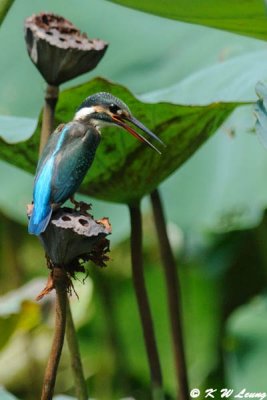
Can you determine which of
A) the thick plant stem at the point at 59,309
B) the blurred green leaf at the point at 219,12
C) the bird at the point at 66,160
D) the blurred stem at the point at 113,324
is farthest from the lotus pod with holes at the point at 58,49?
the blurred stem at the point at 113,324

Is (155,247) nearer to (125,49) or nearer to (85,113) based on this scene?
(125,49)

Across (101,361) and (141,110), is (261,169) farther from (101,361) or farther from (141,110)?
(141,110)

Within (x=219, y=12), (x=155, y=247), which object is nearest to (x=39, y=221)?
(x=219, y=12)

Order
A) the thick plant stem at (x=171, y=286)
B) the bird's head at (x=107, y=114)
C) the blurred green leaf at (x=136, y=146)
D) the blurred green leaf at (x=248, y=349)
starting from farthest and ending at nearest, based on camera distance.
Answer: the blurred green leaf at (x=248, y=349) < the thick plant stem at (x=171, y=286) < the blurred green leaf at (x=136, y=146) < the bird's head at (x=107, y=114)

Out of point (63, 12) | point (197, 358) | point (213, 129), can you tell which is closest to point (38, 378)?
point (197, 358)

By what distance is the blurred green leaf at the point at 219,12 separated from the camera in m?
1.44

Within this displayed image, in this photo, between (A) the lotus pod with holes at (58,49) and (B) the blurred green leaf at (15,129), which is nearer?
(A) the lotus pod with holes at (58,49)

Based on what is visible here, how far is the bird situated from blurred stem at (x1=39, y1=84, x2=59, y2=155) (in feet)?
0.26

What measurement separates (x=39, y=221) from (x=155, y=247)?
1602 mm

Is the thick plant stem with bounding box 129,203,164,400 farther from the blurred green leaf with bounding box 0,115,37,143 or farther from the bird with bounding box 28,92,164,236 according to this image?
the bird with bounding box 28,92,164,236

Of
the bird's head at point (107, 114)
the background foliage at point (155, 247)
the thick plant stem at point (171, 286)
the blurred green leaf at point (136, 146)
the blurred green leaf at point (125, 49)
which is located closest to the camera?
the bird's head at point (107, 114)

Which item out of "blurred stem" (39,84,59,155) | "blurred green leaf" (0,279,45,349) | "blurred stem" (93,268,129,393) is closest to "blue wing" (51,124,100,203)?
"blurred stem" (39,84,59,155)

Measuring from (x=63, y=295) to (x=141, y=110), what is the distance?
451 millimetres

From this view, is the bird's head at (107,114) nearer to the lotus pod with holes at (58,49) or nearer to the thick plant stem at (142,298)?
the lotus pod with holes at (58,49)
